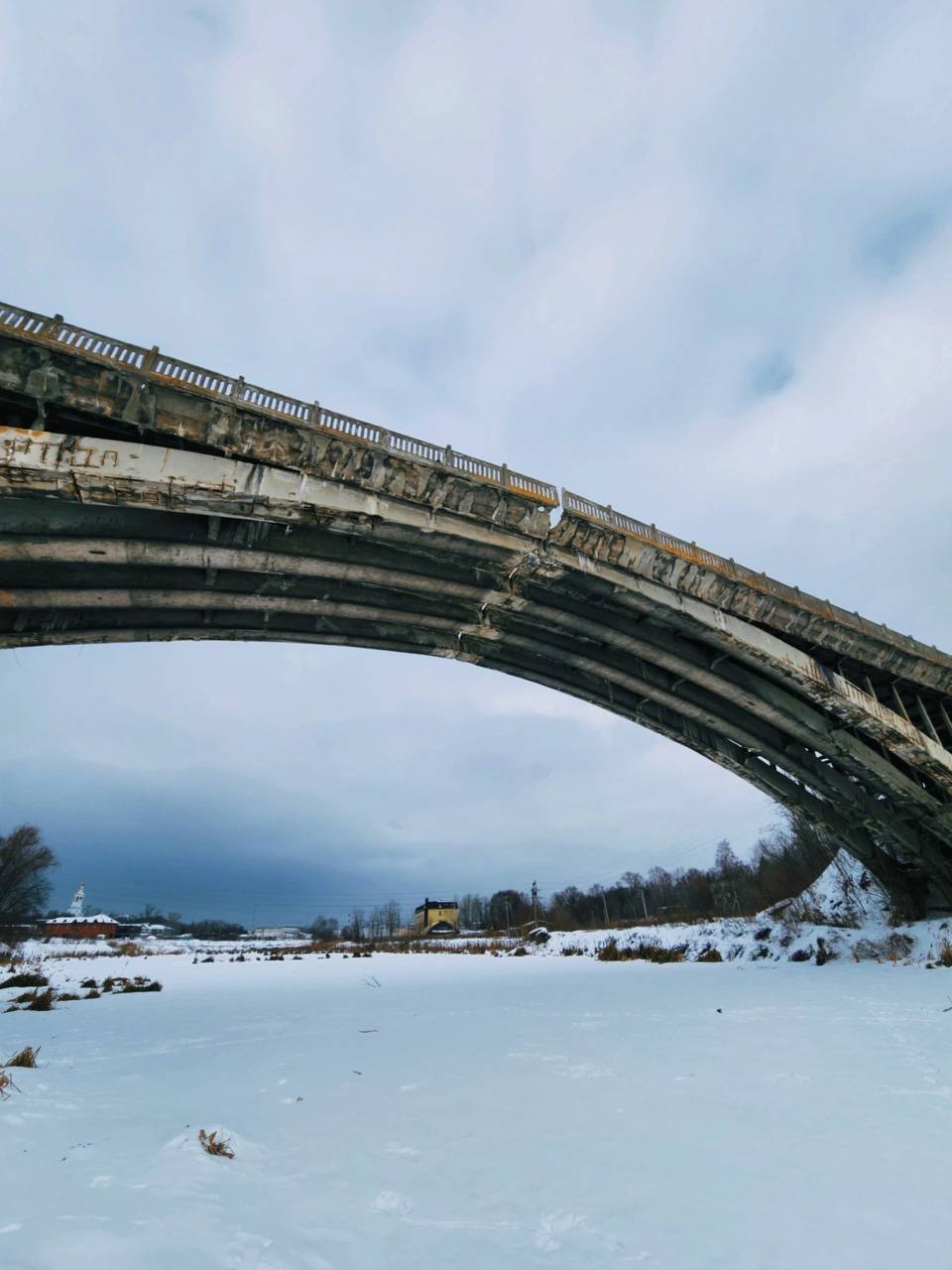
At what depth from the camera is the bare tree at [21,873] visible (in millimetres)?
48406

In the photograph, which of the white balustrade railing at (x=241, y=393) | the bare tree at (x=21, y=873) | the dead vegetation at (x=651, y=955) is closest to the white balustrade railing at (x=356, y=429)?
the white balustrade railing at (x=241, y=393)

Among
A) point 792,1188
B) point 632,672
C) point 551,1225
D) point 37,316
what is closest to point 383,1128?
point 551,1225

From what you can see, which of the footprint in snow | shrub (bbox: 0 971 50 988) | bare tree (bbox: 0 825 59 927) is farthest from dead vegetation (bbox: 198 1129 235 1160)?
bare tree (bbox: 0 825 59 927)

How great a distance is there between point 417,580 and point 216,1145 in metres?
13.2

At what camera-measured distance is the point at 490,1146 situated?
13.9 ft

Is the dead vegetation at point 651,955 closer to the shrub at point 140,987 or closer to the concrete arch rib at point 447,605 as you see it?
the concrete arch rib at point 447,605

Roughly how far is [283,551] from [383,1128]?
11861mm

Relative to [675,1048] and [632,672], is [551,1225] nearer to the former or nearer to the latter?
[675,1048]

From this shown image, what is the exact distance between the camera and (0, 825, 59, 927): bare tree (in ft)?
159

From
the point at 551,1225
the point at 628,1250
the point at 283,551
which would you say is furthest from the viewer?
the point at 283,551

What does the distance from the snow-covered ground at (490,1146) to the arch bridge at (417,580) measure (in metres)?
9.27

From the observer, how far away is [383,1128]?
4680 millimetres

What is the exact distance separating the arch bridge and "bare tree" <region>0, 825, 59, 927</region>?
47.5m

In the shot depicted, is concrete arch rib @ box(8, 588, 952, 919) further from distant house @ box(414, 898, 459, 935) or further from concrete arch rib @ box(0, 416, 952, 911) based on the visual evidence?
distant house @ box(414, 898, 459, 935)
